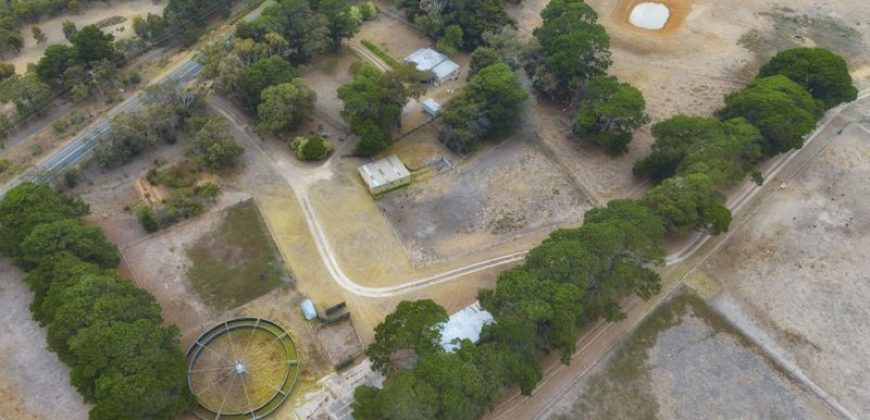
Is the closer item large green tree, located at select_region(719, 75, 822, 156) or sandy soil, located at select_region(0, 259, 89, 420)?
sandy soil, located at select_region(0, 259, 89, 420)

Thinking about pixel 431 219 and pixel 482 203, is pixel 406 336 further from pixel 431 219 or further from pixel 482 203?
pixel 482 203

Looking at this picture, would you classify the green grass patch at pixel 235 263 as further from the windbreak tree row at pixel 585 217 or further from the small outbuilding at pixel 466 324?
the small outbuilding at pixel 466 324

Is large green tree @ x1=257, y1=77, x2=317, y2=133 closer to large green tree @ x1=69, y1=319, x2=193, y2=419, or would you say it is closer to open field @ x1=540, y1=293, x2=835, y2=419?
large green tree @ x1=69, y1=319, x2=193, y2=419

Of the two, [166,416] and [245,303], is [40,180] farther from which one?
[166,416]

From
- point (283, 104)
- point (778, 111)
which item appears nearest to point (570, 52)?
point (778, 111)

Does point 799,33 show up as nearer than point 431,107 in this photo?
No

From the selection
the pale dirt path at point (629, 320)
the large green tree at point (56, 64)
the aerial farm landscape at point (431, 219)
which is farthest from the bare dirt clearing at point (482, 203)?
the large green tree at point (56, 64)

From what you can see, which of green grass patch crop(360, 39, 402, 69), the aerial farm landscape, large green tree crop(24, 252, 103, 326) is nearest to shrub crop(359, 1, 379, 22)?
the aerial farm landscape
